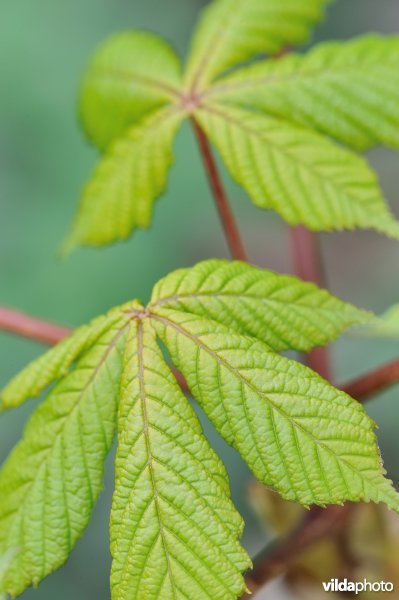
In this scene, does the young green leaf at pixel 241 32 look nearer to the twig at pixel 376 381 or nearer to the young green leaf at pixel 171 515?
the twig at pixel 376 381

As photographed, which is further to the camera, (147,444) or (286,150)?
(286,150)

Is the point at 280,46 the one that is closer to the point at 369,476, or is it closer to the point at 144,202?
the point at 144,202

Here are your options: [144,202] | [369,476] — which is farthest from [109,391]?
[144,202]

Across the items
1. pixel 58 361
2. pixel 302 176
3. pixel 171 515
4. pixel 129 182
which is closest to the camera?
pixel 171 515

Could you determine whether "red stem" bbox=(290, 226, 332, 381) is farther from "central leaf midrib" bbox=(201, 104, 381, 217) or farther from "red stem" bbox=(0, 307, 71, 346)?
"red stem" bbox=(0, 307, 71, 346)

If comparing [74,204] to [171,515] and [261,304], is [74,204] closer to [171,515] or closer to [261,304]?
[261,304]

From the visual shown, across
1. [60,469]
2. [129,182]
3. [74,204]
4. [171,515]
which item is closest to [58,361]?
[60,469]
